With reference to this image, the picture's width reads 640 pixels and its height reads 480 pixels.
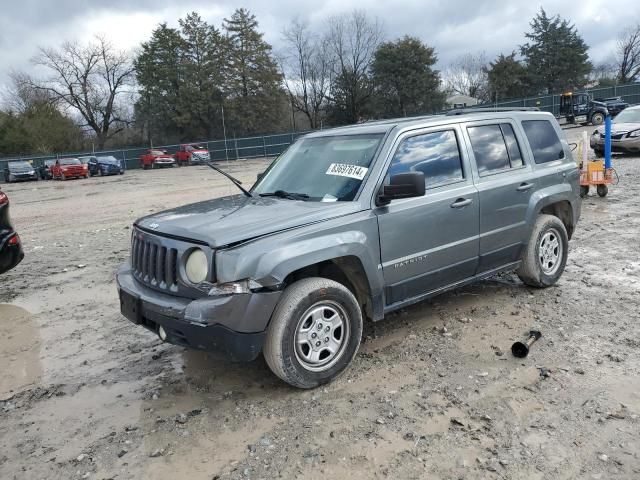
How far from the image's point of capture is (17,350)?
16.4ft

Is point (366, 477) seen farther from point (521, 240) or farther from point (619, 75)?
point (619, 75)

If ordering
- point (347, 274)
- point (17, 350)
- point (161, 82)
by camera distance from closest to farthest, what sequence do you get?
point (347, 274) < point (17, 350) < point (161, 82)

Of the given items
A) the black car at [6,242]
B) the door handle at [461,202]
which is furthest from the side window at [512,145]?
the black car at [6,242]

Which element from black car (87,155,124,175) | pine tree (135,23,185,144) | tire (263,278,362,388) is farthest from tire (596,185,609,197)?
pine tree (135,23,185,144)

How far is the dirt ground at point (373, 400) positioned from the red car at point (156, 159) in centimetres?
3757

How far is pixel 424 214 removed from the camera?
168 inches

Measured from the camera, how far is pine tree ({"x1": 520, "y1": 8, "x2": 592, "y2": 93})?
185 feet

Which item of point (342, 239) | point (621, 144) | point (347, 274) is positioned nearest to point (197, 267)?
point (342, 239)

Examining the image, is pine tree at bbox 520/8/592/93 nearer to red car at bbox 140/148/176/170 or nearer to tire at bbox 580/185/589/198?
red car at bbox 140/148/176/170

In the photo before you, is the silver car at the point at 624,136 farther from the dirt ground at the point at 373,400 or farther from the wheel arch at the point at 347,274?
the wheel arch at the point at 347,274

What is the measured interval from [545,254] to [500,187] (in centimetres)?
112

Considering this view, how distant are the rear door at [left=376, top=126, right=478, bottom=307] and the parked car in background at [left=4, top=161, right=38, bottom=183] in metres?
38.2

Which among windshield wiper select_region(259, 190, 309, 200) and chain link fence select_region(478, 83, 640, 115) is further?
chain link fence select_region(478, 83, 640, 115)

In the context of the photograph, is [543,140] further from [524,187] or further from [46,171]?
[46,171]
